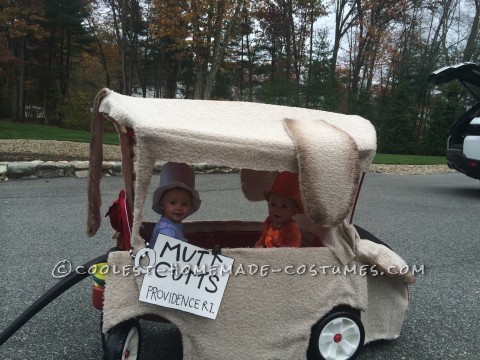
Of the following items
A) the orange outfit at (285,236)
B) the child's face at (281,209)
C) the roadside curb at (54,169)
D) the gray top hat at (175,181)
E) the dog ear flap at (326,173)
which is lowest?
the roadside curb at (54,169)

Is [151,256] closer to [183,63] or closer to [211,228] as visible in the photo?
[211,228]

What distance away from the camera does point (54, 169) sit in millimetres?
8117

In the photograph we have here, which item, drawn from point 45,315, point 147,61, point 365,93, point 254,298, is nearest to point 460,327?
point 254,298

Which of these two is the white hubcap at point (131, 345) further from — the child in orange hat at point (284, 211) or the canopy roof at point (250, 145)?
the child in orange hat at point (284, 211)

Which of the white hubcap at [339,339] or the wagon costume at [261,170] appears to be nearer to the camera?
the wagon costume at [261,170]

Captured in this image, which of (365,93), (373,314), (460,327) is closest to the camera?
(373,314)

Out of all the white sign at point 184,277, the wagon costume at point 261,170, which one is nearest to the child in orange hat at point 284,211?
the wagon costume at point 261,170

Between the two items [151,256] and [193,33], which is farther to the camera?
[193,33]

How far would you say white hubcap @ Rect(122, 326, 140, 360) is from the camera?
77.4 inches

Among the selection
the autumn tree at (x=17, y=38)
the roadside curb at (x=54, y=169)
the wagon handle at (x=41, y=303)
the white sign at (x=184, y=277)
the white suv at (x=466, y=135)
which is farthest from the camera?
the autumn tree at (x=17, y=38)

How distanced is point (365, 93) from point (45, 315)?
17471 millimetres

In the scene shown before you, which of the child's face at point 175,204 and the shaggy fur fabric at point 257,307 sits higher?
the child's face at point 175,204

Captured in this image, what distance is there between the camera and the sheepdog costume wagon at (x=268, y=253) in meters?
1.87

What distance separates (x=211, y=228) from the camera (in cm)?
304
